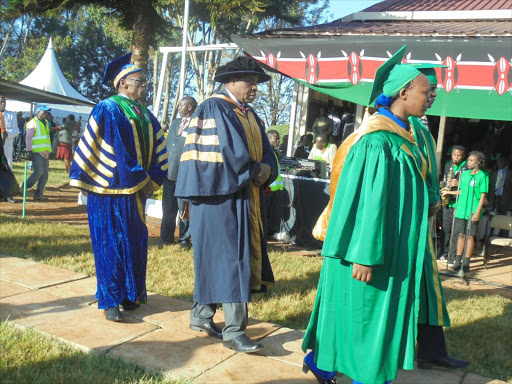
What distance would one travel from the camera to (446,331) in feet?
14.6

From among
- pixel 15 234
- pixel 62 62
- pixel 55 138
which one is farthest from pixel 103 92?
pixel 15 234

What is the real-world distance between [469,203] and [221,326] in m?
4.58

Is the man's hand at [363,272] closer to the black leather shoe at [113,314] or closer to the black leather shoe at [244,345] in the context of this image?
the black leather shoe at [244,345]

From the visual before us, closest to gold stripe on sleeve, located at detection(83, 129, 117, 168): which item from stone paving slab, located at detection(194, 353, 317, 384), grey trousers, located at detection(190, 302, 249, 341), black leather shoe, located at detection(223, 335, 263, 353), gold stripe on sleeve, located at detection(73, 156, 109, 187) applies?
gold stripe on sleeve, located at detection(73, 156, 109, 187)

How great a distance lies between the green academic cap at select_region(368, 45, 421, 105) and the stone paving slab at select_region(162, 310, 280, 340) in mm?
1961

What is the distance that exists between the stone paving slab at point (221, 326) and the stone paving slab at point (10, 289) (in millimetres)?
1439

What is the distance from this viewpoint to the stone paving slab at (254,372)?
127 inches

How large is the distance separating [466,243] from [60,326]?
5322 millimetres

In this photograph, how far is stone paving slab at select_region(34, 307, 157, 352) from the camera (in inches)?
143

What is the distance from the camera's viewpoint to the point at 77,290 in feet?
15.6

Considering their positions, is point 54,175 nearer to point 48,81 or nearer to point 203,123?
point 48,81

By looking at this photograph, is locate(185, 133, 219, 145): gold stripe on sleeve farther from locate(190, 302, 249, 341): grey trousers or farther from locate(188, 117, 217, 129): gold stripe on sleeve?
locate(190, 302, 249, 341): grey trousers

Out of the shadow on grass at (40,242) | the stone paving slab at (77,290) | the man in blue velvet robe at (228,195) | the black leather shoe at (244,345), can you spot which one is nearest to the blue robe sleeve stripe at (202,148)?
the man in blue velvet robe at (228,195)

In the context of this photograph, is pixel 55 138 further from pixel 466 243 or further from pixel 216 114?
pixel 216 114
